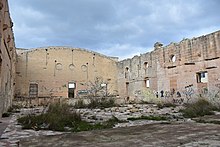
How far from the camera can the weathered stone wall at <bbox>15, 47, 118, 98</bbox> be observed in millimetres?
25078

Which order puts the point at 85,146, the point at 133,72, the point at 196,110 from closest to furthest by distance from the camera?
the point at 85,146 → the point at 196,110 → the point at 133,72

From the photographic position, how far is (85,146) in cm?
342

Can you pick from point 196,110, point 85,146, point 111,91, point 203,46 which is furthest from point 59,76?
point 85,146

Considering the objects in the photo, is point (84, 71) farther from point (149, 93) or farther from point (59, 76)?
point (149, 93)

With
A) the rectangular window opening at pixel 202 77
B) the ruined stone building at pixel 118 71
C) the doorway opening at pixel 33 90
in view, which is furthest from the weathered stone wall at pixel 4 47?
the doorway opening at pixel 33 90

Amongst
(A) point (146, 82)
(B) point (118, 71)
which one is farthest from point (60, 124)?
(B) point (118, 71)

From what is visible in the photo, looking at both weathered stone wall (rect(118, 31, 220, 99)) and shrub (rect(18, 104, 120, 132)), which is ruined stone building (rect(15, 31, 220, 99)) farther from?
shrub (rect(18, 104, 120, 132))

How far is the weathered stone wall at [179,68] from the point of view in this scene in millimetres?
16258

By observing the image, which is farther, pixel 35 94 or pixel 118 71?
pixel 118 71

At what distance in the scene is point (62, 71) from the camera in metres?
27.1

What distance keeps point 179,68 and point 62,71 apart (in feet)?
47.9

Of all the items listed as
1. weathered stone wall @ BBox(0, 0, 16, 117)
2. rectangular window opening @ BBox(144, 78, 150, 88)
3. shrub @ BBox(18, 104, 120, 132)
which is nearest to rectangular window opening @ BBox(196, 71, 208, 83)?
rectangular window opening @ BBox(144, 78, 150, 88)

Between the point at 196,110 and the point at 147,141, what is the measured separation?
636 centimetres

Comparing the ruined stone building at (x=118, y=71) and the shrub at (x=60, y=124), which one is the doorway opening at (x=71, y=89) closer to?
the ruined stone building at (x=118, y=71)
